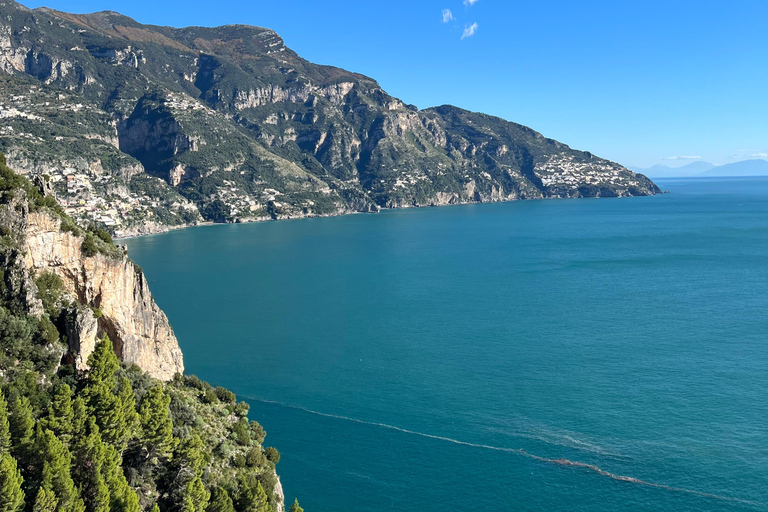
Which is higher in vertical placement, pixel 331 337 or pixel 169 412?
pixel 169 412

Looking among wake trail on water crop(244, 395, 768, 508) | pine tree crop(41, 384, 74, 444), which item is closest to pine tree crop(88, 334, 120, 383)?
pine tree crop(41, 384, 74, 444)

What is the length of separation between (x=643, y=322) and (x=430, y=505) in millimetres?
42885

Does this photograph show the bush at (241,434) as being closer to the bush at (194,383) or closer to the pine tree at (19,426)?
the bush at (194,383)

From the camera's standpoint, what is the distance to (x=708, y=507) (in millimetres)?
33906

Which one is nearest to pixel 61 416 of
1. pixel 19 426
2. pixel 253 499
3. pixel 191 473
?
pixel 19 426

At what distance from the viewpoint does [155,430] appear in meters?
26.6

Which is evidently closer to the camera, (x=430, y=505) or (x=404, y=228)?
(x=430, y=505)

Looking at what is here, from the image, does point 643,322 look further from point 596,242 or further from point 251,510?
point 596,242

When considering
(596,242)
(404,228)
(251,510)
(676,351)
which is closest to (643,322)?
(676,351)

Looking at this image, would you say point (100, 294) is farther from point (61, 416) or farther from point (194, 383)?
point (194, 383)

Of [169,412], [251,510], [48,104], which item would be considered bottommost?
[251,510]

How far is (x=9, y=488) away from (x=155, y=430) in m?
6.71

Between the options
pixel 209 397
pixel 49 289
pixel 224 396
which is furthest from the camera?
pixel 224 396

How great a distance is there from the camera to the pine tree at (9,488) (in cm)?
2038
